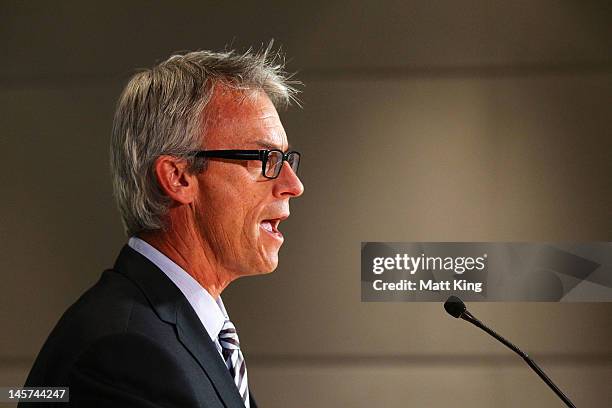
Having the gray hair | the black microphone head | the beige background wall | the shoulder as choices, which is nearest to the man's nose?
the gray hair

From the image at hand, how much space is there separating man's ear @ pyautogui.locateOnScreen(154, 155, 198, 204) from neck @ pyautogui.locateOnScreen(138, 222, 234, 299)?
2.0 inches

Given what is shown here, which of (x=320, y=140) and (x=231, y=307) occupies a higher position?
(x=320, y=140)

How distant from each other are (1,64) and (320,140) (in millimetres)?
1373

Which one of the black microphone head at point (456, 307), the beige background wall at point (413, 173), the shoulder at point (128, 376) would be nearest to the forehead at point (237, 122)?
the shoulder at point (128, 376)

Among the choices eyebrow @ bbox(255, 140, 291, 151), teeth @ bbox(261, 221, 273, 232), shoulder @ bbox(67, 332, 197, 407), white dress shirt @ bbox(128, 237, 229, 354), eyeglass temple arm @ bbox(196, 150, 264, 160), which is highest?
eyebrow @ bbox(255, 140, 291, 151)

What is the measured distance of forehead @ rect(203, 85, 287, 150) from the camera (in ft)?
4.17

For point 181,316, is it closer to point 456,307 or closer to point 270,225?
point 270,225

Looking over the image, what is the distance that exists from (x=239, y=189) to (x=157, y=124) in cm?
18

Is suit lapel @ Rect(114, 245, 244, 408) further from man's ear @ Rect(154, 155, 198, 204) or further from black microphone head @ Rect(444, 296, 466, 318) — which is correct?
black microphone head @ Rect(444, 296, 466, 318)

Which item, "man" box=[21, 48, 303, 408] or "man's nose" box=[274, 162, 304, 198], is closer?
"man" box=[21, 48, 303, 408]

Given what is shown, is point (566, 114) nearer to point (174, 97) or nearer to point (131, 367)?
point (174, 97)

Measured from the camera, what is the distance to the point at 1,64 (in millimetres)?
3098

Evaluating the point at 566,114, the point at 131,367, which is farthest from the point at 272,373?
the point at 131,367

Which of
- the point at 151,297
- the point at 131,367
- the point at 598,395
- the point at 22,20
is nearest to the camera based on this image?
the point at 131,367
